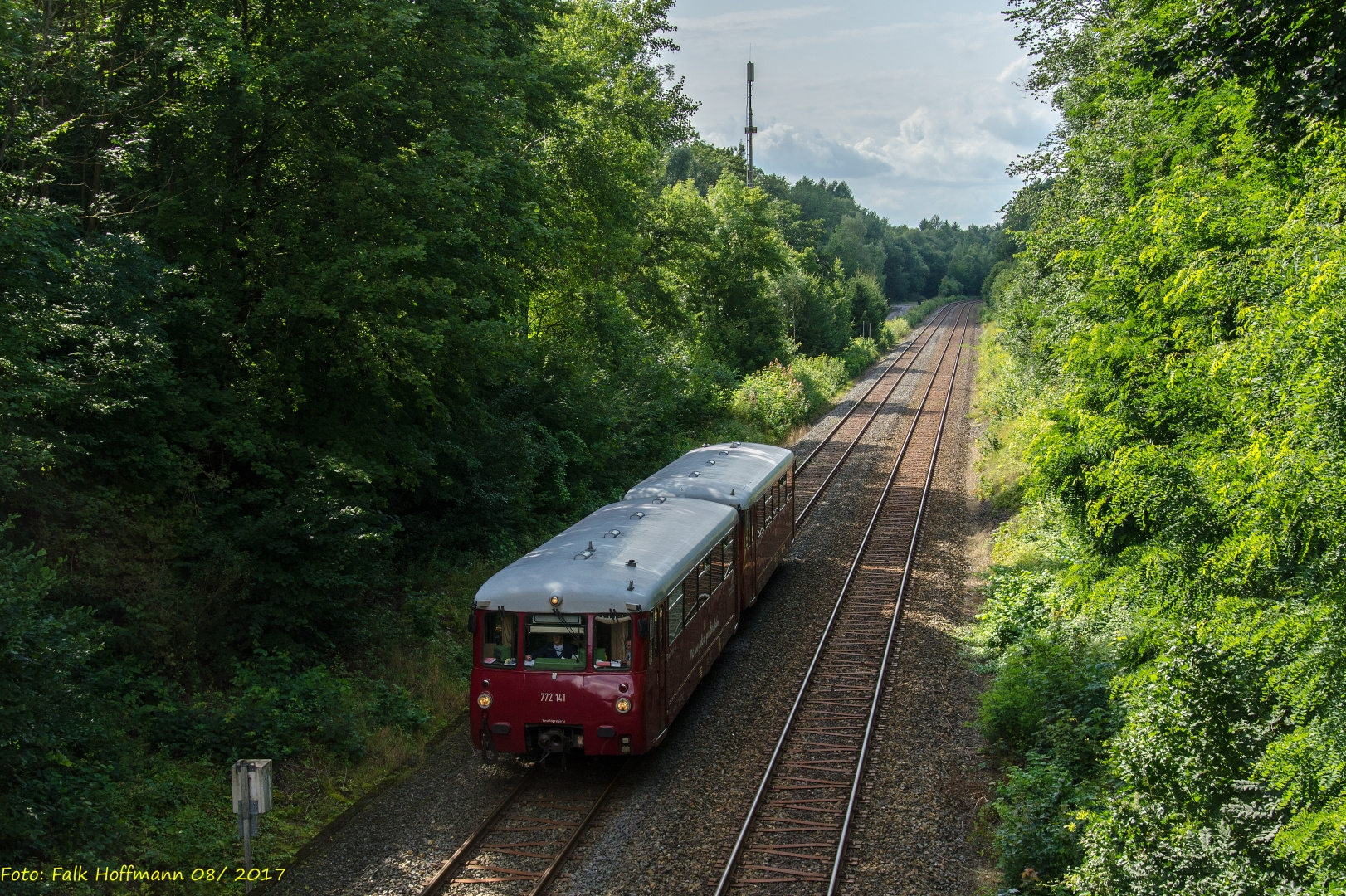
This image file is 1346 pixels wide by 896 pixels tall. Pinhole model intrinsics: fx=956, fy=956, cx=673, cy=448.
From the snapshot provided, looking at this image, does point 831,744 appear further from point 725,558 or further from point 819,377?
point 819,377

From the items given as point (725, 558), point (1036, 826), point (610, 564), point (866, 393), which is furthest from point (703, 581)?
point (866, 393)

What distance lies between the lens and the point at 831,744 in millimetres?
12484

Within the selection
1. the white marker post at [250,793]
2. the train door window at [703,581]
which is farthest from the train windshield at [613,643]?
the white marker post at [250,793]

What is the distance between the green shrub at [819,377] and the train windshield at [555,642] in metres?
28.1

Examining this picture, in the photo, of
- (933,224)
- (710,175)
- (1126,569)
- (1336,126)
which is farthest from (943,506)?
(933,224)

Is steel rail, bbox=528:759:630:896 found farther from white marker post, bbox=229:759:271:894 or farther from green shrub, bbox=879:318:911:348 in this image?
green shrub, bbox=879:318:911:348

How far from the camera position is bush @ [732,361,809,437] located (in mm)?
35094

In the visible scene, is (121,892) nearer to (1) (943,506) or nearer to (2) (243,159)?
(2) (243,159)

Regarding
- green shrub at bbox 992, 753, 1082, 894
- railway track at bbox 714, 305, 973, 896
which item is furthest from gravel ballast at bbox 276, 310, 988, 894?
green shrub at bbox 992, 753, 1082, 894

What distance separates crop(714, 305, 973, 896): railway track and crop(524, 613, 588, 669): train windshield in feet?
8.73

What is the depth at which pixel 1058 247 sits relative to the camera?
21531 mm

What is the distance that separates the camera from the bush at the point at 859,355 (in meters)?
52.4

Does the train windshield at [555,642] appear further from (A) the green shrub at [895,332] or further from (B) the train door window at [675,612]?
(A) the green shrub at [895,332]

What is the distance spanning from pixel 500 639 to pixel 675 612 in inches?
89.9
